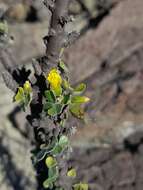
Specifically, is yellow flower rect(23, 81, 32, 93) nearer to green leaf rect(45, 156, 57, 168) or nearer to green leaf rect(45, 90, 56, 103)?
green leaf rect(45, 90, 56, 103)

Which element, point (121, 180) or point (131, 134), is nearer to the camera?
point (121, 180)

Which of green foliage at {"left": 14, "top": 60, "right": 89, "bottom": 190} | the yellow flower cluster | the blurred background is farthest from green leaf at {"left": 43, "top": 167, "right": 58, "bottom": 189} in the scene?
the blurred background

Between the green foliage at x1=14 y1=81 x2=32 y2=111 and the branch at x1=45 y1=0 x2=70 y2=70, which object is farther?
the green foliage at x1=14 y1=81 x2=32 y2=111

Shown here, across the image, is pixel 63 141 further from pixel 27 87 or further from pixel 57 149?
pixel 27 87

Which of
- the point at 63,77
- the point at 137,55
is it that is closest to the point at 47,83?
the point at 63,77

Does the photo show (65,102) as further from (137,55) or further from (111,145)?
(137,55)

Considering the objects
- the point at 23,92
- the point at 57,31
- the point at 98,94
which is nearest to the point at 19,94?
the point at 23,92
